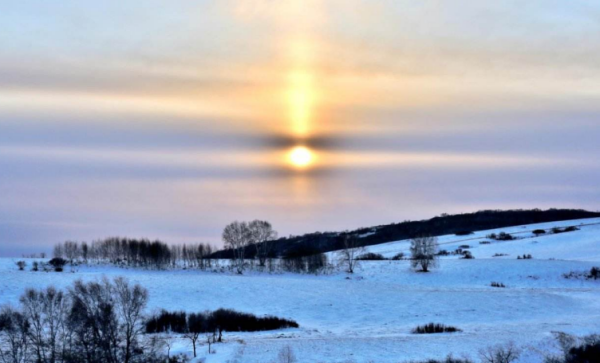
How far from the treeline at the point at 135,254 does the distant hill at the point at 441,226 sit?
161 feet

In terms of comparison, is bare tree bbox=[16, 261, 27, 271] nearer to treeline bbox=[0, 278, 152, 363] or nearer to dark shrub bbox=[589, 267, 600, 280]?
treeline bbox=[0, 278, 152, 363]

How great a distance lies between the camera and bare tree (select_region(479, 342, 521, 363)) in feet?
124

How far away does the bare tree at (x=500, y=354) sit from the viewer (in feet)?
124

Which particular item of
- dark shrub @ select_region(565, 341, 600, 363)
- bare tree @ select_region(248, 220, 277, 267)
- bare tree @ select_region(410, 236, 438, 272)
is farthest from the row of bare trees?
dark shrub @ select_region(565, 341, 600, 363)

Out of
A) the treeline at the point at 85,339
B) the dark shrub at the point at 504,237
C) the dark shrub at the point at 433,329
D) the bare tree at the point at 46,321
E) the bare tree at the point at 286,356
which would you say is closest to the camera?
the treeline at the point at 85,339

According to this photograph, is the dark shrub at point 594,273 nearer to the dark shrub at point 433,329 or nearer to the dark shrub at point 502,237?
the dark shrub at point 433,329

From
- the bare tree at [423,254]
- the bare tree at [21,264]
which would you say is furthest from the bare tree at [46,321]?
the bare tree at [423,254]

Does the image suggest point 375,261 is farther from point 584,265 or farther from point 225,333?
point 225,333

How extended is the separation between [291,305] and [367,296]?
28.2 ft

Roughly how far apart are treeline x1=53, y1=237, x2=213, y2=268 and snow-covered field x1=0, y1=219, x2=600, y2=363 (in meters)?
11.2

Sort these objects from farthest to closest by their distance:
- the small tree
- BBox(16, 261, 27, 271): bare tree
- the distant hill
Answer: the distant hill
BBox(16, 261, 27, 271): bare tree
the small tree

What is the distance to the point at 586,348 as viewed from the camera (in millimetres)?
39812

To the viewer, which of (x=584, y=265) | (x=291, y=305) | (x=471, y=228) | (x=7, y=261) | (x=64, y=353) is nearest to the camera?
(x=64, y=353)

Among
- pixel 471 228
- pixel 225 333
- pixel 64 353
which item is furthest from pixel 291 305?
pixel 471 228
